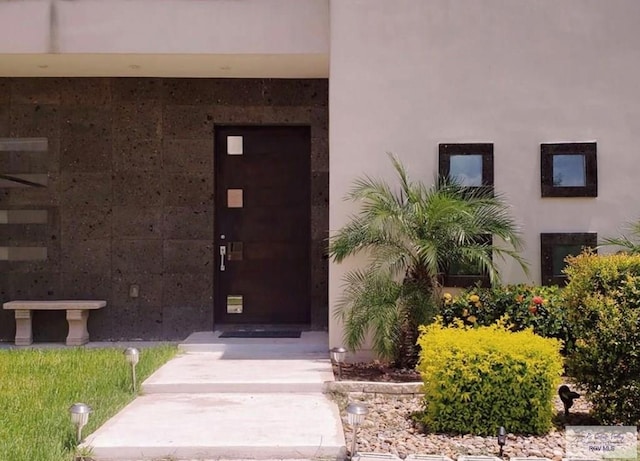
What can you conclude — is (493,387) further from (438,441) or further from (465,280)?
(465,280)

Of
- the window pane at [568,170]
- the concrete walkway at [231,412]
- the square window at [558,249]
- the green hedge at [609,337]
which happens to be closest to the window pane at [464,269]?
the square window at [558,249]

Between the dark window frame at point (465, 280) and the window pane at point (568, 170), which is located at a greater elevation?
the window pane at point (568, 170)

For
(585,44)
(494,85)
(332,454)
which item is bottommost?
(332,454)

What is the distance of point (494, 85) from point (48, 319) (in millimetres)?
6497

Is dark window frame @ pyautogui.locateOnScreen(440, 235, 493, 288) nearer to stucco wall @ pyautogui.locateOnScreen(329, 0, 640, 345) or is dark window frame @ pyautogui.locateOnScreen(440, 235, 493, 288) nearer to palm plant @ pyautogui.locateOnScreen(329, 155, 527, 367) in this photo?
palm plant @ pyautogui.locateOnScreen(329, 155, 527, 367)

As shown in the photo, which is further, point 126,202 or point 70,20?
point 126,202

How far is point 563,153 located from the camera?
7.20 metres

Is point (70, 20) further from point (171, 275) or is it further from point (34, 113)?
point (171, 275)

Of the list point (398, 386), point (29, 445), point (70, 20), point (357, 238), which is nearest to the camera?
point (29, 445)

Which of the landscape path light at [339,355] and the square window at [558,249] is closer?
the landscape path light at [339,355]

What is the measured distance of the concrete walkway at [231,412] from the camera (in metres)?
4.42

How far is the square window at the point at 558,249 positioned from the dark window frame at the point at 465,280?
626 mm

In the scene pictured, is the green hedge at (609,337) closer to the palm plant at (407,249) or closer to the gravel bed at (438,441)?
the gravel bed at (438,441)

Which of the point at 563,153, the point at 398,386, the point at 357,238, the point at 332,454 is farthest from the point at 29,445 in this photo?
the point at 563,153
